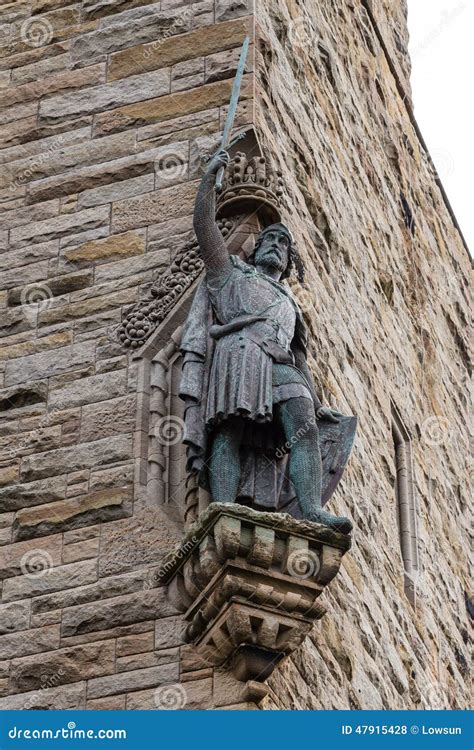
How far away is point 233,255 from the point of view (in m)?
14.2

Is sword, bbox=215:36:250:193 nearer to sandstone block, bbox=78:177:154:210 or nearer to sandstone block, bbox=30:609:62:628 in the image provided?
sandstone block, bbox=78:177:154:210

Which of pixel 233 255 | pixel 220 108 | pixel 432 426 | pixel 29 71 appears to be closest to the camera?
pixel 233 255

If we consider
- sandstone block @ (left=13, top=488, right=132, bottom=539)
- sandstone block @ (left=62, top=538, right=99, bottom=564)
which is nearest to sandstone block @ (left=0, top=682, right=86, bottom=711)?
sandstone block @ (left=62, top=538, right=99, bottom=564)

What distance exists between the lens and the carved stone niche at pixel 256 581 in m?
12.6

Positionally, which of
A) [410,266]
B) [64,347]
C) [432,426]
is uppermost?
[410,266]

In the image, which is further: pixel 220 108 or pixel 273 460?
pixel 220 108

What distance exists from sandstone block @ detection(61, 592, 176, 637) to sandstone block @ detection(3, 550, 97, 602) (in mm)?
198

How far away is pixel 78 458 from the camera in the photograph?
14.0m

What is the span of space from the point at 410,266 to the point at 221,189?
16.8 ft

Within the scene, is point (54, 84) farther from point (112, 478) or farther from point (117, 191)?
point (112, 478)

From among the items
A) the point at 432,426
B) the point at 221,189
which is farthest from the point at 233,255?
the point at 432,426

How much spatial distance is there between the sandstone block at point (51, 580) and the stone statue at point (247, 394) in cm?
90

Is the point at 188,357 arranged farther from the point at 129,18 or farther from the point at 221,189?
the point at 129,18

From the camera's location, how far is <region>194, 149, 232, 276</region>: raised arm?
13.6m
